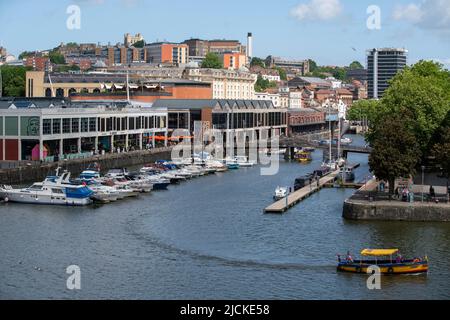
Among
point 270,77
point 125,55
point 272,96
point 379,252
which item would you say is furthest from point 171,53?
point 379,252

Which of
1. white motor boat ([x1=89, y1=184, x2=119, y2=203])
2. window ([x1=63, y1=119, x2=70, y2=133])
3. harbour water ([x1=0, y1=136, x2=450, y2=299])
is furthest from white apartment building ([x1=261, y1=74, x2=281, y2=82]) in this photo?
harbour water ([x1=0, y1=136, x2=450, y2=299])

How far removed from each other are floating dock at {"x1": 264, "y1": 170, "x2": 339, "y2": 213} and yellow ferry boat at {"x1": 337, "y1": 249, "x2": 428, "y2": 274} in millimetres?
10822

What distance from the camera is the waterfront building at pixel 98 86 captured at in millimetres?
83188

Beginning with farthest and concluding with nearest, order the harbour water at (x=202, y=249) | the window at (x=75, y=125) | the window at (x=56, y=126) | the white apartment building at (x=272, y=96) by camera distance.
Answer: the white apartment building at (x=272, y=96) < the window at (x=75, y=125) < the window at (x=56, y=126) < the harbour water at (x=202, y=249)

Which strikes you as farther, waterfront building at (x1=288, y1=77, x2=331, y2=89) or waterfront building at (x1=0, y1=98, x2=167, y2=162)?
waterfront building at (x1=288, y1=77, x2=331, y2=89)

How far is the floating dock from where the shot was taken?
1405 inches

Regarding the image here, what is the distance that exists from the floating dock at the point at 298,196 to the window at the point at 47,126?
16.6 meters

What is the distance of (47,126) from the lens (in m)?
51.4

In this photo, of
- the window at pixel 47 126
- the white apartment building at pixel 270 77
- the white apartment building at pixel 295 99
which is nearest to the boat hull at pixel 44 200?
the window at pixel 47 126

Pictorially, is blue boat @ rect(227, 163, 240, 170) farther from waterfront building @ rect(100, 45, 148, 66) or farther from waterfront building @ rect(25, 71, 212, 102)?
waterfront building @ rect(100, 45, 148, 66)

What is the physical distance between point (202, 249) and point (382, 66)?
6350 inches

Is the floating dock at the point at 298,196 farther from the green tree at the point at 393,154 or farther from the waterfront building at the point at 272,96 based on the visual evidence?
the waterfront building at the point at 272,96

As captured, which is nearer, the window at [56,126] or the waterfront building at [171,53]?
the window at [56,126]

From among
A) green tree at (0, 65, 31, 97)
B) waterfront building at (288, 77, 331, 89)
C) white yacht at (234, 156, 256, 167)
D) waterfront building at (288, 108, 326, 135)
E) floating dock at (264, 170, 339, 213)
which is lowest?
floating dock at (264, 170, 339, 213)
